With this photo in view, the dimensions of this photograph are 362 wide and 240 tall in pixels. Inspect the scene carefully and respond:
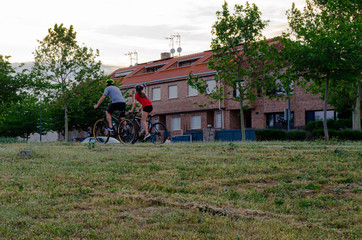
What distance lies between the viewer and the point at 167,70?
4703 centimetres

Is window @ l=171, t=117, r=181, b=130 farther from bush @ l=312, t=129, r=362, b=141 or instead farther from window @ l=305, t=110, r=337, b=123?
bush @ l=312, t=129, r=362, b=141

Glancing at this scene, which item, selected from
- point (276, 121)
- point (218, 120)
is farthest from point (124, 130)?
point (218, 120)

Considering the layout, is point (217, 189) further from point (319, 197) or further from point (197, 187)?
point (319, 197)

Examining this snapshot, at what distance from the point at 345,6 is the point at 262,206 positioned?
1708 centimetres

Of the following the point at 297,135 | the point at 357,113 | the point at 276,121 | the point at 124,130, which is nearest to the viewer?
the point at 124,130

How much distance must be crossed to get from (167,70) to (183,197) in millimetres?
41599

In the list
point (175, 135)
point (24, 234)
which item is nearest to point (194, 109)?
point (175, 135)

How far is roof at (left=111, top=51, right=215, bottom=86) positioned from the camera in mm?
43938

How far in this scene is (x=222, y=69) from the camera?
28.5 metres

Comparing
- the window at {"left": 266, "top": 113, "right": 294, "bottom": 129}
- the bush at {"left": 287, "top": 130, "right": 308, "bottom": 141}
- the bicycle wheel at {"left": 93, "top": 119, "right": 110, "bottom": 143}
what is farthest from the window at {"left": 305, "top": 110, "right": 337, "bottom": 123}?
the bicycle wheel at {"left": 93, "top": 119, "right": 110, "bottom": 143}

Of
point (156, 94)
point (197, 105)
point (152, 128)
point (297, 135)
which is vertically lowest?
point (297, 135)

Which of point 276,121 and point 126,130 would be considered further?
point 276,121

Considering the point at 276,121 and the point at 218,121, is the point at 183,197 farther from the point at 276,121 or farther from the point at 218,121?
the point at 218,121

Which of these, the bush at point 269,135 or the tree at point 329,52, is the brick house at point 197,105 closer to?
the bush at point 269,135
